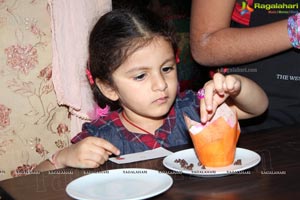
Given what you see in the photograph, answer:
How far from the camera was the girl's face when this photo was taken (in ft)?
4.70

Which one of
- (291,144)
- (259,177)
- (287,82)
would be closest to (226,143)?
(259,177)

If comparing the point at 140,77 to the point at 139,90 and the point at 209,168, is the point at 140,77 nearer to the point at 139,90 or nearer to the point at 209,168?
the point at 139,90

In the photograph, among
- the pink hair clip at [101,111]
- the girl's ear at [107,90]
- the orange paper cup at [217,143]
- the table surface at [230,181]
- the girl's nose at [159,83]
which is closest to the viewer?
the table surface at [230,181]

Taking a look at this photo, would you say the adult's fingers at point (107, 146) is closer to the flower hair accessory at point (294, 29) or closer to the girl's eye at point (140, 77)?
the girl's eye at point (140, 77)

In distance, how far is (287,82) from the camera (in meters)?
1.49

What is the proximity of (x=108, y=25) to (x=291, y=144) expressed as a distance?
0.74m

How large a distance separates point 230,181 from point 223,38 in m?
0.60

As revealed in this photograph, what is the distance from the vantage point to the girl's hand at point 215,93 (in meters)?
1.03

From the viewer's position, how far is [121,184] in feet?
3.16

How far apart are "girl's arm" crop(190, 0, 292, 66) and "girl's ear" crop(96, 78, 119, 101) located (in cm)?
29

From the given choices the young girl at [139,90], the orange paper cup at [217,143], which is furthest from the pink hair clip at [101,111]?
the orange paper cup at [217,143]

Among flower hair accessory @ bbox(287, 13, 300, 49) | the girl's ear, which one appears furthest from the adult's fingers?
flower hair accessory @ bbox(287, 13, 300, 49)

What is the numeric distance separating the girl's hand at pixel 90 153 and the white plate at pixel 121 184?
0.12 meters

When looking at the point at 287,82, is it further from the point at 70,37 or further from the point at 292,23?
the point at 70,37
